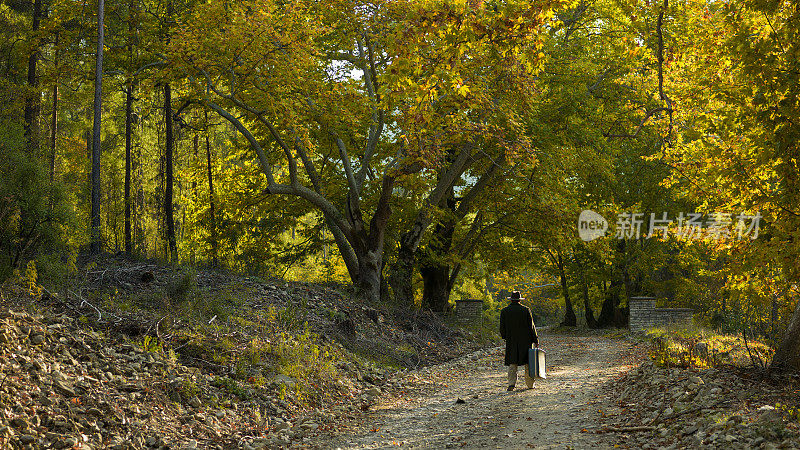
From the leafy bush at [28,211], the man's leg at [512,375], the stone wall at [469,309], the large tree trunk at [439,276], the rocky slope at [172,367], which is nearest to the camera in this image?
the rocky slope at [172,367]

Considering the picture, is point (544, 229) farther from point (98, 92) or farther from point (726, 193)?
point (98, 92)

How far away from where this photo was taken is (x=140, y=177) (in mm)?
31266

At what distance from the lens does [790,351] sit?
712 cm

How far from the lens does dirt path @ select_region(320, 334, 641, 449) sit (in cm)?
656

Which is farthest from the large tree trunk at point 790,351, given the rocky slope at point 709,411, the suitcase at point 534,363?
the suitcase at point 534,363

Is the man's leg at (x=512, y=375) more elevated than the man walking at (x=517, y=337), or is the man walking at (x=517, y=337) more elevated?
the man walking at (x=517, y=337)

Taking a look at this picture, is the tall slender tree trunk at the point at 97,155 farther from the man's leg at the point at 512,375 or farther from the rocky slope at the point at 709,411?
the rocky slope at the point at 709,411

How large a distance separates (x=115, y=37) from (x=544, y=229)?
1487 centimetres

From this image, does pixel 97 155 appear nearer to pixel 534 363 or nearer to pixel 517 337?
pixel 517 337

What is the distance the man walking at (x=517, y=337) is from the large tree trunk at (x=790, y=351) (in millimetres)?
3718

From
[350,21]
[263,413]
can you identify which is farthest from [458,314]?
[263,413]

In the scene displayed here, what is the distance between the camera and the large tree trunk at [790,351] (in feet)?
23.2

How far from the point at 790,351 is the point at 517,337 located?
414 centimetres

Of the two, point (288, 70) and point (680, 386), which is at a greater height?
point (288, 70)
